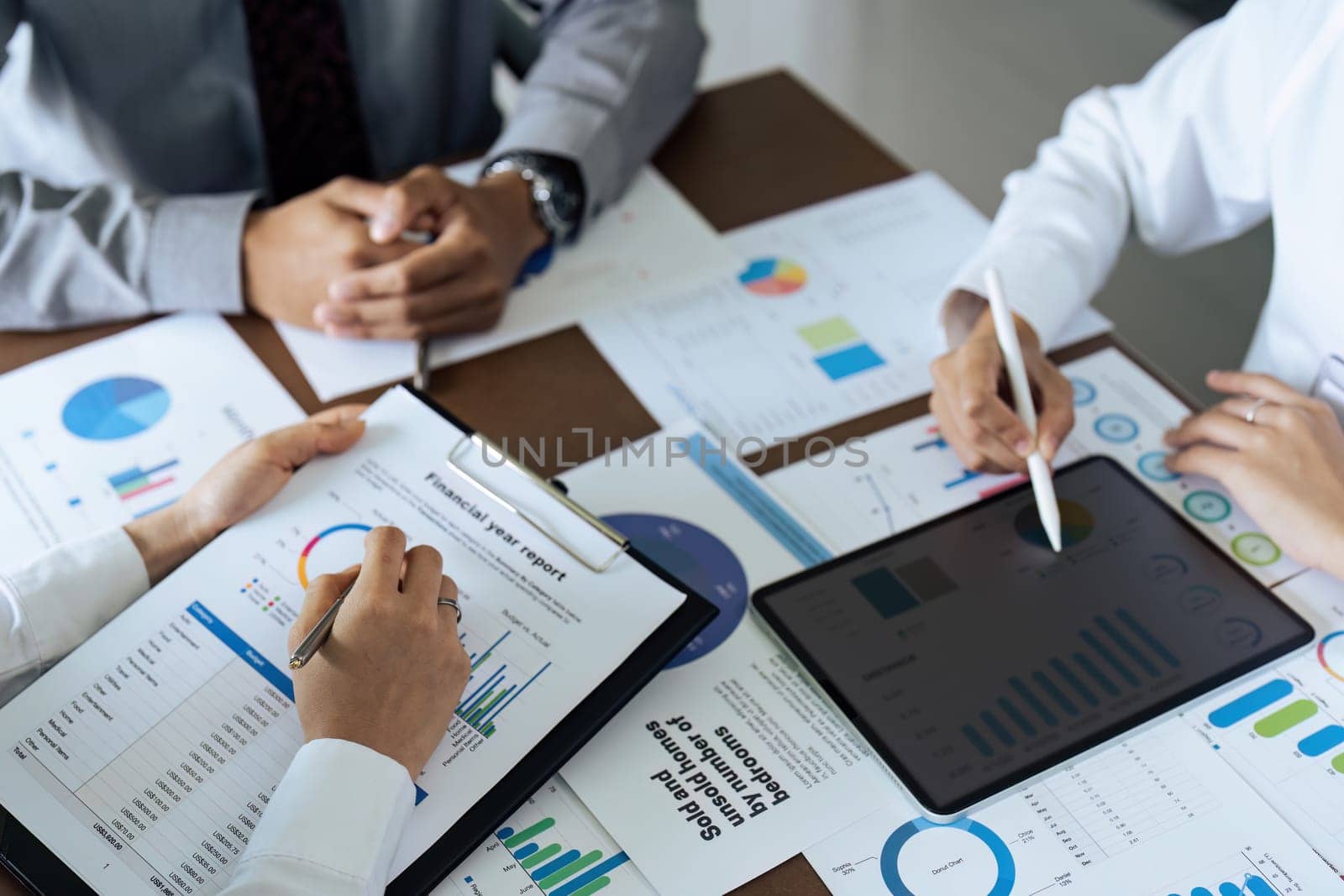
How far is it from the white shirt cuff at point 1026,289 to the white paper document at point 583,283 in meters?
0.23

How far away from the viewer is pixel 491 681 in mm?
787

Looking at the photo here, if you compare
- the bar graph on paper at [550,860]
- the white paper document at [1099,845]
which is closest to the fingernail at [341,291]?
the bar graph on paper at [550,860]

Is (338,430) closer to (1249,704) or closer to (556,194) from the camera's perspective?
(556,194)

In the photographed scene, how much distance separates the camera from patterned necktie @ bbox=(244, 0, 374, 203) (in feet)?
4.27

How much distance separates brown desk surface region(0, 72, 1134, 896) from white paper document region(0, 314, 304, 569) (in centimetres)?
3

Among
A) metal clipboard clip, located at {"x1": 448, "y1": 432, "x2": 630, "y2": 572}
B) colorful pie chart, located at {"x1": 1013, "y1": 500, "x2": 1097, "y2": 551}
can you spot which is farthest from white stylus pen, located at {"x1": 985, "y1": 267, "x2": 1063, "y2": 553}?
metal clipboard clip, located at {"x1": 448, "y1": 432, "x2": 630, "y2": 572}

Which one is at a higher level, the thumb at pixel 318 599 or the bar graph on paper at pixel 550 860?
the thumb at pixel 318 599

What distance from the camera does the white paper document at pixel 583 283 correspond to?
1.09m

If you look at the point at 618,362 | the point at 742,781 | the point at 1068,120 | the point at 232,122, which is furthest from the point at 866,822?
the point at 232,122

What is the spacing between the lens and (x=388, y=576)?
2.58ft

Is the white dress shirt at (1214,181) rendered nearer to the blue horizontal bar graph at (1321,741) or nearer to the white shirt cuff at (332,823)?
the blue horizontal bar graph at (1321,741)

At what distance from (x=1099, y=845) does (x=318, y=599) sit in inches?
21.3

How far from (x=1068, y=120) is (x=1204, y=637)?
0.66 meters

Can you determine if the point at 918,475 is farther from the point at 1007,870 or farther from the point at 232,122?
the point at 232,122
